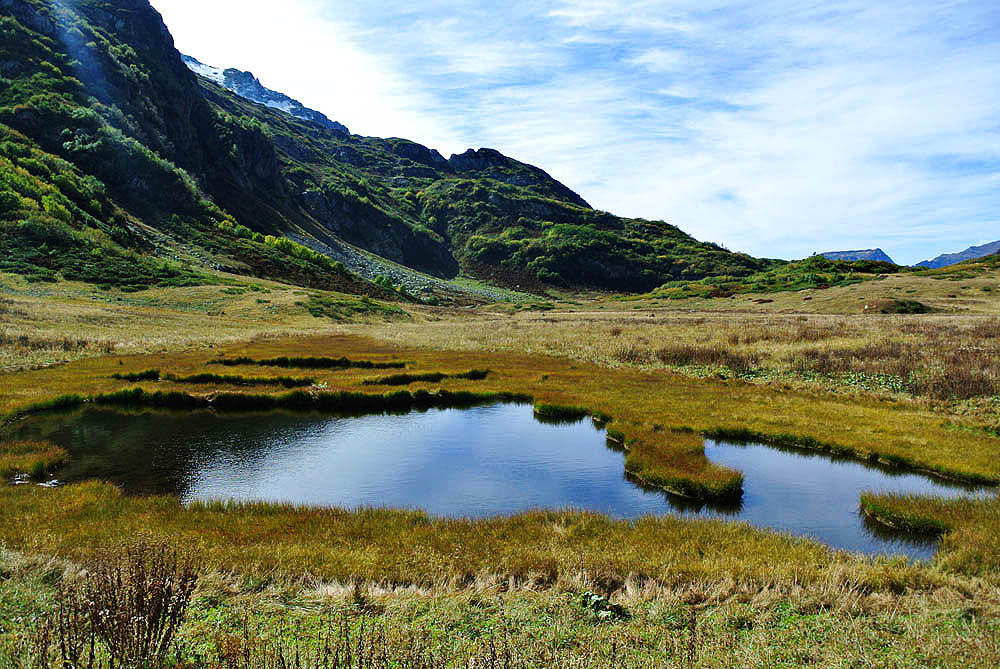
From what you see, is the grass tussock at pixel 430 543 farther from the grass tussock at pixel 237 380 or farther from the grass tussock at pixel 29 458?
the grass tussock at pixel 237 380

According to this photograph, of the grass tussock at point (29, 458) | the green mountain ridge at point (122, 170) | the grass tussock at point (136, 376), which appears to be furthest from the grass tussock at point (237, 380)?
the green mountain ridge at point (122, 170)

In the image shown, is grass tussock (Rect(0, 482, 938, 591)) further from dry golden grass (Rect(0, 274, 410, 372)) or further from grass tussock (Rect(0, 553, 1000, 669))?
dry golden grass (Rect(0, 274, 410, 372))

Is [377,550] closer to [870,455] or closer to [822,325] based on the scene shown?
[870,455]

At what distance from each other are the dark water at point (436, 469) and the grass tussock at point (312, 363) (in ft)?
46.6

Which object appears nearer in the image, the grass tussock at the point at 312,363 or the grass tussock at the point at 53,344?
the grass tussock at the point at 53,344

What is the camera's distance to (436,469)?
2052 cm

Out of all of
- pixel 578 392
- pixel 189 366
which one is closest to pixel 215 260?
pixel 189 366

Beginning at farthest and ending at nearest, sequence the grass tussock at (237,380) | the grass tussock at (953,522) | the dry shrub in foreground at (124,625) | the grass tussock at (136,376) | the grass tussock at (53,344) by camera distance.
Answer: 1. the grass tussock at (53,344)
2. the grass tussock at (136,376)
3. the grass tussock at (237,380)
4. the grass tussock at (953,522)
5. the dry shrub in foreground at (124,625)

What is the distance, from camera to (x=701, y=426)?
80.9ft

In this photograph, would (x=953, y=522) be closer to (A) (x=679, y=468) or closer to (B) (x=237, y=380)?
(A) (x=679, y=468)

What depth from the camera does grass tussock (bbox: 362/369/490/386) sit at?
36094mm

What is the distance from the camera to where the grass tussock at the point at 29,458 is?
691 inches

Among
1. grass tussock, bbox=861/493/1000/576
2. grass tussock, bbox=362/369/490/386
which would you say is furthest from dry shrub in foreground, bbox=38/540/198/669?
grass tussock, bbox=362/369/490/386

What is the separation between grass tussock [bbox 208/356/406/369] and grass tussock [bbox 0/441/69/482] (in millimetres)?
20858
